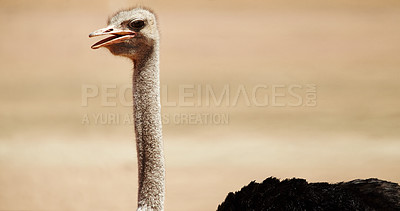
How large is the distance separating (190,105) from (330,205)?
2.84 meters

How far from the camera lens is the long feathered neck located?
2160mm

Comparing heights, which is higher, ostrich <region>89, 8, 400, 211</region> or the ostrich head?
the ostrich head

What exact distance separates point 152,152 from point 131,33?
41cm

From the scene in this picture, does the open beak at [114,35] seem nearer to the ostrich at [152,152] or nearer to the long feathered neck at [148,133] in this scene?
the ostrich at [152,152]

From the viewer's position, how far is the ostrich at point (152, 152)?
2152 mm

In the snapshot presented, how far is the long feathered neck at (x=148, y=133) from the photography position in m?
2.16

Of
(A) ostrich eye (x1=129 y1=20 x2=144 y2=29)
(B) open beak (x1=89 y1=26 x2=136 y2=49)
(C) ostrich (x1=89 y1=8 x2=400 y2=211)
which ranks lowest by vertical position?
(C) ostrich (x1=89 y1=8 x2=400 y2=211)

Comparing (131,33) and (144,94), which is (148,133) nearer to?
(144,94)

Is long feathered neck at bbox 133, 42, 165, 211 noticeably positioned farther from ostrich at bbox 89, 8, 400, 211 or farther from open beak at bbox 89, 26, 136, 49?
open beak at bbox 89, 26, 136, 49

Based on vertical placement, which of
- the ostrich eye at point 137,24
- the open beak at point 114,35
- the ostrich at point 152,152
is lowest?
the ostrich at point 152,152

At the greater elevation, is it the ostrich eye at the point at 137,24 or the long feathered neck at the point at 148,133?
the ostrich eye at the point at 137,24

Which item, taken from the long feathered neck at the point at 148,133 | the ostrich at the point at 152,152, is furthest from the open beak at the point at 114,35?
the long feathered neck at the point at 148,133

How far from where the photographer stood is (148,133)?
2174 mm

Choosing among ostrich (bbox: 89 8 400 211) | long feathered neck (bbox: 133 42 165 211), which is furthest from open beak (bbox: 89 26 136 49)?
long feathered neck (bbox: 133 42 165 211)
